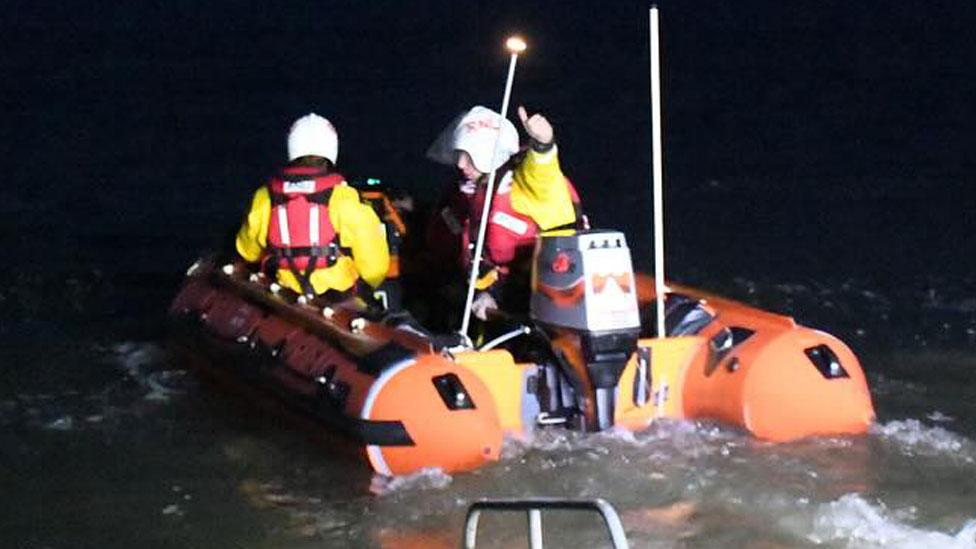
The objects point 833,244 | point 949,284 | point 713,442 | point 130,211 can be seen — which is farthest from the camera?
point 130,211

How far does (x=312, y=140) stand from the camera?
7.73m

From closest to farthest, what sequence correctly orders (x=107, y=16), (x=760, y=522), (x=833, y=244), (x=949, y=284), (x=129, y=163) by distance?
(x=760, y=522)
(x=949, y=284)
(x=833, y=244)
(x=129, y=163)
(x=107, y=16)

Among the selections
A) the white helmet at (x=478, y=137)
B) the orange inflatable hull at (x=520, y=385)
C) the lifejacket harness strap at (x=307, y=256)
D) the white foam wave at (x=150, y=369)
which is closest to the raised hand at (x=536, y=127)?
the white helmet at (x=478, y=137)

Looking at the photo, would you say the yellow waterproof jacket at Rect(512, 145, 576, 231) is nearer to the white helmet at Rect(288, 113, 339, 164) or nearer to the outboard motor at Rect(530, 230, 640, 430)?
the outboard motor at Rect(530, 230, 640, 430)

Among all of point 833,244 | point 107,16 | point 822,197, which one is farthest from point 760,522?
point 107,16

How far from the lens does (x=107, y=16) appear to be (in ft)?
65.8

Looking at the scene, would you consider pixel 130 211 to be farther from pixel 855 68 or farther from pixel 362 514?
pixel 855 68

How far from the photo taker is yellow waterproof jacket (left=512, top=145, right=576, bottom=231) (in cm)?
709

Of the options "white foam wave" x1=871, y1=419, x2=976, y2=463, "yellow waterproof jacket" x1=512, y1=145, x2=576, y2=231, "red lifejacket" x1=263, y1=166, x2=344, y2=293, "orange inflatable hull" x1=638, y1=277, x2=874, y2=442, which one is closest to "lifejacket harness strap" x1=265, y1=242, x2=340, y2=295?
"red lifejacket" x1=263, y1=166, x2=344, y2=293

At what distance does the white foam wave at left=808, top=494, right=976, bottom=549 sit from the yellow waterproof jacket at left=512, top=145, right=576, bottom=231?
Result: 4.82 ft

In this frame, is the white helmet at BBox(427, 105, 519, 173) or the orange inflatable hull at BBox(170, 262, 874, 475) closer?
the orange inflatable hull at BBox(170, 262, 874, 475)

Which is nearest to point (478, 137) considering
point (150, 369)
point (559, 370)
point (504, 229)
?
point (504, 229)

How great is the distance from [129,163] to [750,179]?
13.7 feet

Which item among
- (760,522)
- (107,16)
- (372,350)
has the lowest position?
(760,522)
